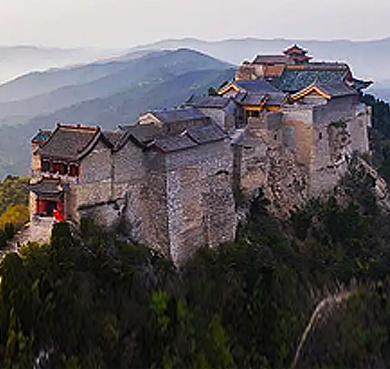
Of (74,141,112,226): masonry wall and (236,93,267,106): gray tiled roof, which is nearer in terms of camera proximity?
(74,141,112,226): masonry wall

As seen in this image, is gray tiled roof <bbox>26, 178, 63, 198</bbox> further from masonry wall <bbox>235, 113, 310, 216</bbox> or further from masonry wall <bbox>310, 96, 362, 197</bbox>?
masonry wall <bbox>310, 96, 362, 197</bbox>

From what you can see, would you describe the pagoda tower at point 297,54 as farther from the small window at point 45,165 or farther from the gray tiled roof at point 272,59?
the small window at point 45,165

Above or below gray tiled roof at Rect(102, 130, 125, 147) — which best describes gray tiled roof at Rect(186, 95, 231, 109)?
above

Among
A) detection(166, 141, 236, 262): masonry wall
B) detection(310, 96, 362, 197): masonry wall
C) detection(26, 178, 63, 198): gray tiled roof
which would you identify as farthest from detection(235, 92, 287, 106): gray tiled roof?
detection(26, 178, 63, 198): gray tiled roof

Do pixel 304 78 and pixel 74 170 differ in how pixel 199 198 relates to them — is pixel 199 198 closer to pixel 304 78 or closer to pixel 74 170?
pixel 74 170

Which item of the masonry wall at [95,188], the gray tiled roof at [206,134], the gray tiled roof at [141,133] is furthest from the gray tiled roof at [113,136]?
the gray tiled roof at [206,134]

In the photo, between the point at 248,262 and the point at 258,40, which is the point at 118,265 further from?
the point at 258,40

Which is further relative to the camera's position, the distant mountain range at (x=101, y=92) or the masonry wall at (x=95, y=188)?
the distant mountain range at (x=101, y=92)
